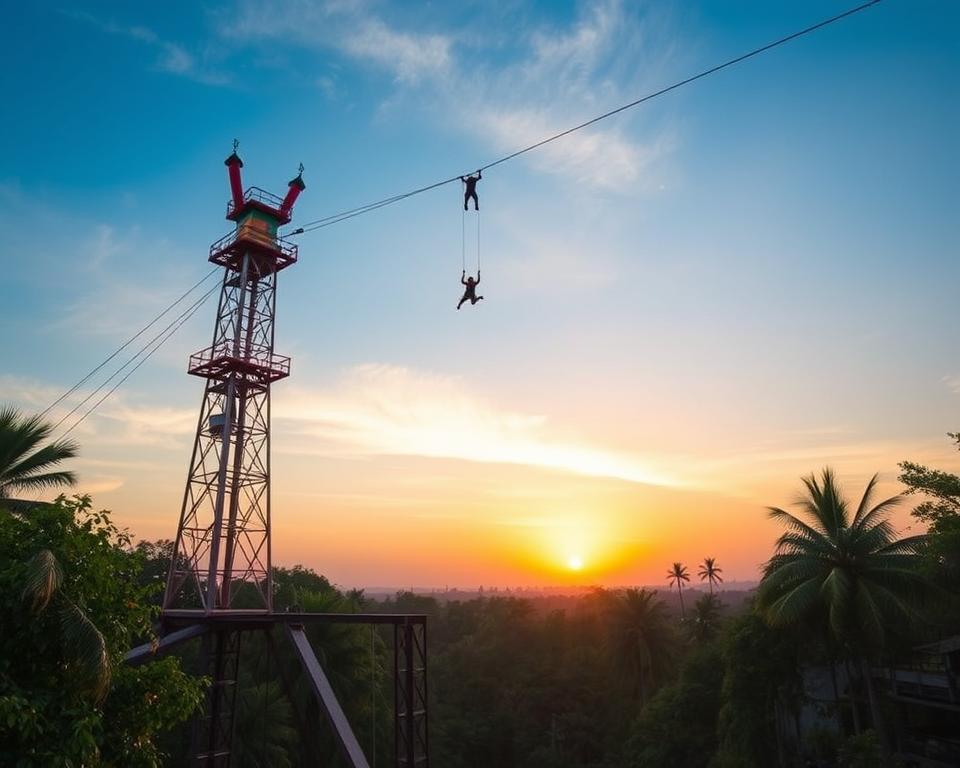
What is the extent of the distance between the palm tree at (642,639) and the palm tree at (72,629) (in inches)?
1621

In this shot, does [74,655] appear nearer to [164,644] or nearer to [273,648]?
[164,644]

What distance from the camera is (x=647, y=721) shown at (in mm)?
36719

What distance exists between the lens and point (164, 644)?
16.7 meters

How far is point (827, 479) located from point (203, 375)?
946 inches

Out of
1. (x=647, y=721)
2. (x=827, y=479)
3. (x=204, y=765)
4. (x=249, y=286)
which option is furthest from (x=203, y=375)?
(x=647, y=721)

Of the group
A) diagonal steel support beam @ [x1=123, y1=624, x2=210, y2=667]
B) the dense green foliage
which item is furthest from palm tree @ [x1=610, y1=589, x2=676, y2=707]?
the dense green foliage

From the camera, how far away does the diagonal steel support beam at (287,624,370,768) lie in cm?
1448

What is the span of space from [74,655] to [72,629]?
37 centimetres

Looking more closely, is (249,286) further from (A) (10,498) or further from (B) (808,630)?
(B) (808,630)

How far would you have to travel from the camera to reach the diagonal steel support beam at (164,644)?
15312 millimetres

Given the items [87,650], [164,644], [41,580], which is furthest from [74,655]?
[164,644]

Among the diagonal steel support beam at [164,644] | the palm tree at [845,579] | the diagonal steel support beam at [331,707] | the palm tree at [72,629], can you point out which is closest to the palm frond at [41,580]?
the palm tree at [72,629]

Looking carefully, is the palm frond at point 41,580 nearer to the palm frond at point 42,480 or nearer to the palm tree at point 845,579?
the palm frond at point 42,480

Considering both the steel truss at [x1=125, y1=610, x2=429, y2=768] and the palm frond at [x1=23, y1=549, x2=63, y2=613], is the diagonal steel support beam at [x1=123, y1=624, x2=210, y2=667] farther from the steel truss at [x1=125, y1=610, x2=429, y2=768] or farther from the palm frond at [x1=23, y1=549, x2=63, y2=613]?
the palm frond at [x1=23, y1=549, x2=63, y2=613]
